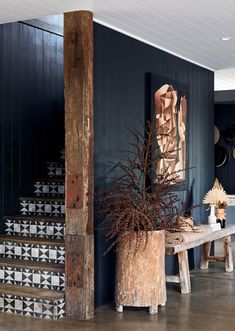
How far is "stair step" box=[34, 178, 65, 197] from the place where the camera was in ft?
22.5

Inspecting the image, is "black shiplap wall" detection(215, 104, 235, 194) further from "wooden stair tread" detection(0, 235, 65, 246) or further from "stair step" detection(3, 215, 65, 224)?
"wooden stair tread" detection(0, 235, 65, 246)

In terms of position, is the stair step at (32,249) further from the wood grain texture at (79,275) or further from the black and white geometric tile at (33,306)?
the black and white geometric tile at (33,306)

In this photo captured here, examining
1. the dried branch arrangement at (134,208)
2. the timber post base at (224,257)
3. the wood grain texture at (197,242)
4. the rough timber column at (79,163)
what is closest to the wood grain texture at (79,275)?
the rough timber column at (79,163)

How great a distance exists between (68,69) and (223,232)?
3.05m

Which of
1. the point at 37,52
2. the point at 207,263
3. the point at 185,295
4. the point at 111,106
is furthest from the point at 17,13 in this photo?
the point at 207,263

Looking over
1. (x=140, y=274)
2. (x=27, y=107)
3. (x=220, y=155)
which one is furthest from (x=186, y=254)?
(x=220, y=155)

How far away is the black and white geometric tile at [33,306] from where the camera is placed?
5.29 metres

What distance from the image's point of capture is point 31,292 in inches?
215

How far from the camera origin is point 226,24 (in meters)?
5.83

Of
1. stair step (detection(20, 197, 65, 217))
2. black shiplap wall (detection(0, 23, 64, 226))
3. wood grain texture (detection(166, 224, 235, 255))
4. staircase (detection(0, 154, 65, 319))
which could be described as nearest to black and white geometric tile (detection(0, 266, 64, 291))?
staircase (detection(0, 154, 65, 319))

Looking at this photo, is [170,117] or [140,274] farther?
[170,117]

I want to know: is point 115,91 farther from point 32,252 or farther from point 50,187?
point 32,252

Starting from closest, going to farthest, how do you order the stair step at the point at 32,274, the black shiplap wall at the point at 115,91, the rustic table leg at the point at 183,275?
the stair step at the point at 32,274
the black shiplap wall at the point at 115,91
the rustic table leg at the point at 183,275

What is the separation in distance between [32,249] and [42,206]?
2.42 feet
